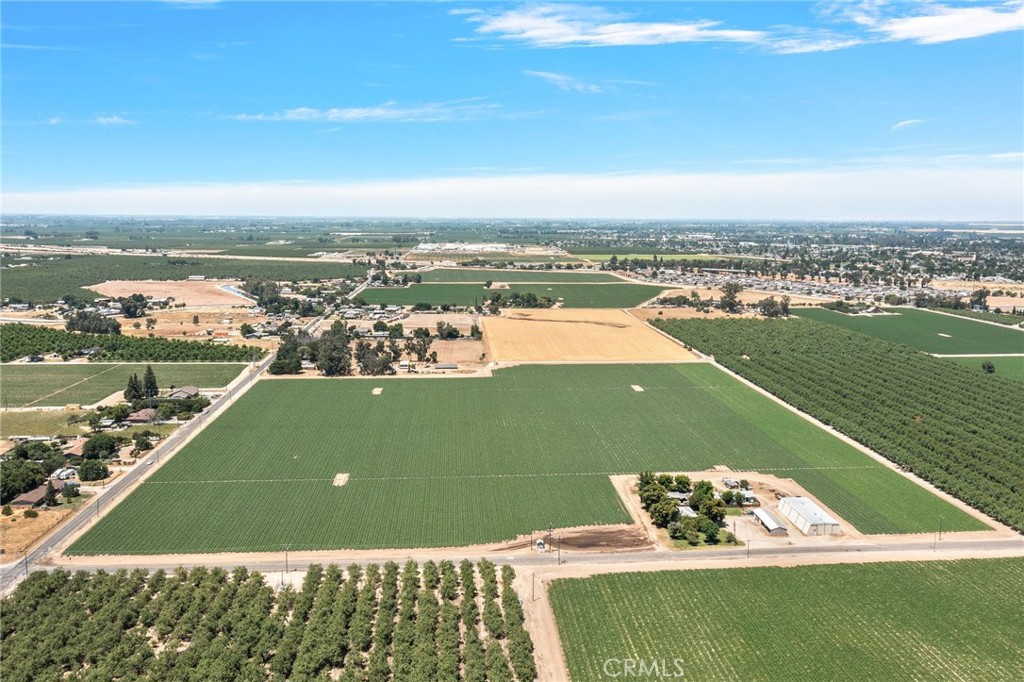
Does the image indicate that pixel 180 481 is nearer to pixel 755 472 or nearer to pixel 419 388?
pixel 419 388

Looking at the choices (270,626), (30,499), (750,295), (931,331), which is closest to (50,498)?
(30,499)

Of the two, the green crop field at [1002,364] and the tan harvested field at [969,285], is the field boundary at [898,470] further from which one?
the tan harvested field at [969,285]

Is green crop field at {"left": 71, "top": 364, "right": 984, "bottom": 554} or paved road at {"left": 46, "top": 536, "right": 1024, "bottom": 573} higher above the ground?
green crop field at {"left": 71, "top": 364, "right": 984, "bottom": 554}

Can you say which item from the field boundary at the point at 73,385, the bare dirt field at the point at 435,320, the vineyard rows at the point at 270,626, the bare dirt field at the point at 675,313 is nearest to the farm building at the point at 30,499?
the vineyard rows at the point at 270,626

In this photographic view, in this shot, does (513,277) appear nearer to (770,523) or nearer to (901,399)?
(901,399)

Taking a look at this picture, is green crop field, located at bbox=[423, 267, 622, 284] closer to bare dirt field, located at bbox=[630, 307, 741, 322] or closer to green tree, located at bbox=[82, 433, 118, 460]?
bare dirt field, located at bbox=[630, 307, 741, 322]

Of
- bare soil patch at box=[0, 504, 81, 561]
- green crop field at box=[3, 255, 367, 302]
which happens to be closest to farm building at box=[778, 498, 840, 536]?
bare soil patch at box=[0, 504, 81, 561]
